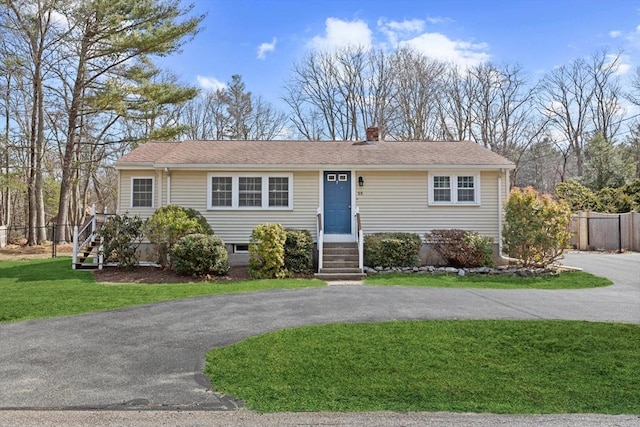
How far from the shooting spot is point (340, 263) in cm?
1253

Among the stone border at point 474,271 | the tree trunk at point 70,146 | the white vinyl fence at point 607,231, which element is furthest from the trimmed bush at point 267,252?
the tree trunk at point 70,146

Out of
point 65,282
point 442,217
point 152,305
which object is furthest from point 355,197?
point 65,282

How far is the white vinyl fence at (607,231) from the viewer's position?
19.2 m

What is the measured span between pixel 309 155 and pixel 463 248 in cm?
600

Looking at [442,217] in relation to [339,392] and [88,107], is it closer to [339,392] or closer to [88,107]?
[339,392]

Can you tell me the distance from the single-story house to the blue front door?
3 cm

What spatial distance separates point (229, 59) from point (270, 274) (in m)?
20.5

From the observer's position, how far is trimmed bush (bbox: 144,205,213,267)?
11961mm

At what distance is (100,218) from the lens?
14938mm

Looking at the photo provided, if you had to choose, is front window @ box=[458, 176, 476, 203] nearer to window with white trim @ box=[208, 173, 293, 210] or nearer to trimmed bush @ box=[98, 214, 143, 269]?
window with white trim @ box=[208, 173, 293, 210]

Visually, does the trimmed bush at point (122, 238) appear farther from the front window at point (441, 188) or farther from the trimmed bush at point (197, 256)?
the front window at point (441, 188)

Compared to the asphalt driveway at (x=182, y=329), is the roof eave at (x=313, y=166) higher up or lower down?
higher up

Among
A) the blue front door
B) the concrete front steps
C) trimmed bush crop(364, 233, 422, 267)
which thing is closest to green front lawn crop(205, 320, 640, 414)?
the concrete front steps

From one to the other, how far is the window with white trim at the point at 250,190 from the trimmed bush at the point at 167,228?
1601 millimetres
